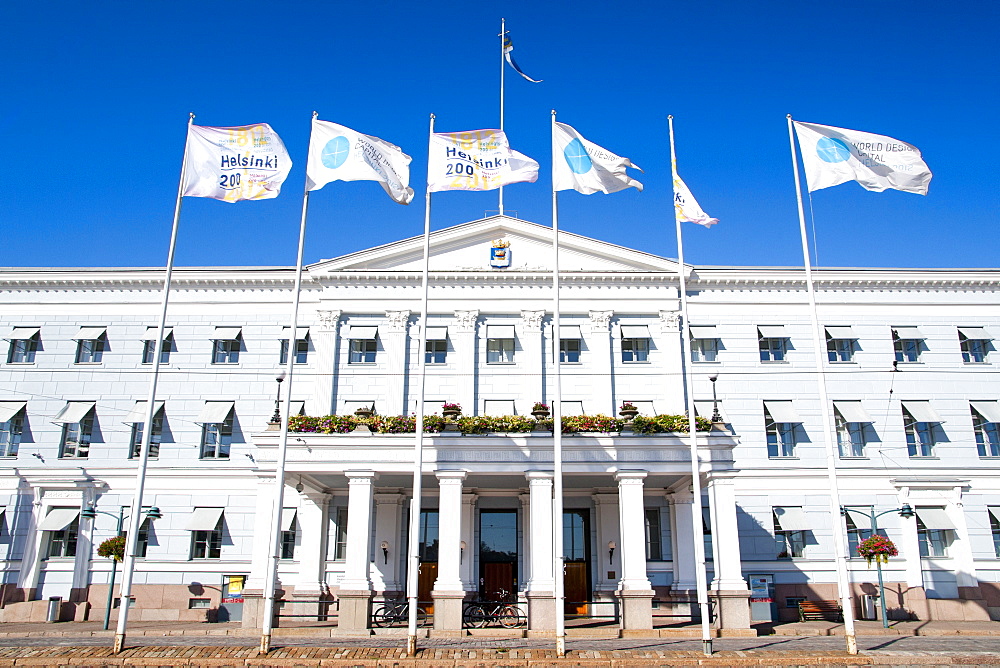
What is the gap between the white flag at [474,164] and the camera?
2469 centimetres

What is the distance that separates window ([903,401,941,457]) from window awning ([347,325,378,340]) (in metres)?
25.8

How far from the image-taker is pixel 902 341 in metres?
39.3

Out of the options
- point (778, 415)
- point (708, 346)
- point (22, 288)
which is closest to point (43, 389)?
point (22, 288)

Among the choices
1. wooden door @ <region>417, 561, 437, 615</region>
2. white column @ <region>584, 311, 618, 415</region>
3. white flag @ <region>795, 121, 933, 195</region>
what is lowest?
wooden door @ <region>417, 561, 437, 615</region>

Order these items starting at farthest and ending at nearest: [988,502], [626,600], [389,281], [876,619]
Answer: [389,281] < [988,502] < [876,619] < [626,600]

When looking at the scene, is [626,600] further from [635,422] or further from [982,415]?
[982,415]

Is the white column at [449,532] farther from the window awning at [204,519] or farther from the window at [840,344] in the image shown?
the window at [840,344]

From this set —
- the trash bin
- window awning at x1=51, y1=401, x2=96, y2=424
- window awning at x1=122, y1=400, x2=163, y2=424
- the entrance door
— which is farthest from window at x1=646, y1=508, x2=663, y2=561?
window awning at x1=51, y1=401, x2=96, y2=424

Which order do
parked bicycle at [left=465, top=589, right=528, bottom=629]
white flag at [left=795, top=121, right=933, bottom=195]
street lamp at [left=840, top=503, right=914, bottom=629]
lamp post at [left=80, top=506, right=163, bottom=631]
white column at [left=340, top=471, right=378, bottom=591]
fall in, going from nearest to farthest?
white flag at [left=795, top=121, right=933, bottom=195], white column at [left=340, top=471, right=378, bottom=591], parked bicycle at [left=465, top=589, right=528, bottom=629], street lamp at [left=840, top=503, right=914, bottom=629], lamp post at [left=80, top=506, right=163, bottom=631]

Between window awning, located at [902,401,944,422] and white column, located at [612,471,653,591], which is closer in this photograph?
white column, located at [612,471,653,591]

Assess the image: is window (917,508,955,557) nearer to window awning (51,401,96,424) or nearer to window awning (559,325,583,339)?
window awning (559,325,583,339)

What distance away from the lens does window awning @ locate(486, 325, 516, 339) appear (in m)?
37.4

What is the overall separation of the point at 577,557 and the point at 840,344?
16997mm

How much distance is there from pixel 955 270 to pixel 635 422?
22242 millimetres
